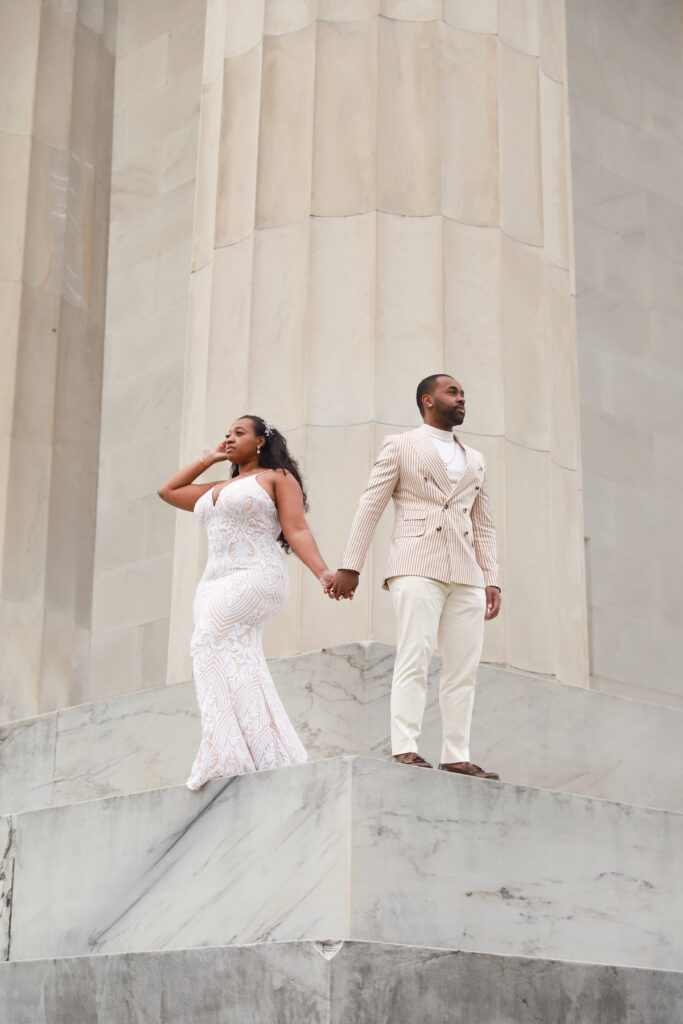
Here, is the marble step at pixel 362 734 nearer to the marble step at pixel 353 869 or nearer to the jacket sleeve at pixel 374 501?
the jacket sleeve at pixel 374 501

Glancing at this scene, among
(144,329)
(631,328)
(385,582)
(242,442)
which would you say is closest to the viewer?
(385,582)

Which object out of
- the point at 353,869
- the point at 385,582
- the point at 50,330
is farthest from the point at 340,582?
the point at 50,330

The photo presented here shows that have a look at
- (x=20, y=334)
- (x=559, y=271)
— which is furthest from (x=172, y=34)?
(x=559, y=271)

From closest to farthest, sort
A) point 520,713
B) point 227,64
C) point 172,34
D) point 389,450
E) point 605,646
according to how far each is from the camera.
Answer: point 389,450 < point 520,713 < point 227,64 < point 605,646 < point 172,34

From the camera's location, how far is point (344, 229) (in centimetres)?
1202

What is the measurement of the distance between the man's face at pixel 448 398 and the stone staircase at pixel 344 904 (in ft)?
7.26

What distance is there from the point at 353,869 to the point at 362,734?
8.86ft

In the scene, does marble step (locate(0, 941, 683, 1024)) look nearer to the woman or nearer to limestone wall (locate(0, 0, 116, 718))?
the woman

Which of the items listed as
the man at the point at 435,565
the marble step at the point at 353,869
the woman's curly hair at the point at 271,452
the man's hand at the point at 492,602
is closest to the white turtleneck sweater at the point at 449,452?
the man at the point at 435,565

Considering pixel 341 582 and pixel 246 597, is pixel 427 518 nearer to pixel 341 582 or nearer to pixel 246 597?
pixel 341 582

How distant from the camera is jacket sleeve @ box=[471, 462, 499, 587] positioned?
8.85 metres

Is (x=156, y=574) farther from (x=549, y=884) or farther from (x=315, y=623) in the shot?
(x=549, y=884)

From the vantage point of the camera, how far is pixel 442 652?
8.55m

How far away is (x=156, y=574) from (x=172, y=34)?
22.0 ft
